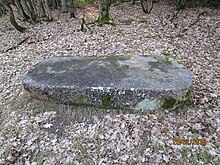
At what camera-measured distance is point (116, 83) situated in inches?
155

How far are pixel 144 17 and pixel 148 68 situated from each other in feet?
18.9

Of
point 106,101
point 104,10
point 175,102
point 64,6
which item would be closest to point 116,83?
point 106,101

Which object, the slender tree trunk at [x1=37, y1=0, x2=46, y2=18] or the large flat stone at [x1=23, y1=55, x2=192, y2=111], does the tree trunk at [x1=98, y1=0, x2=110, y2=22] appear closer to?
the slender tree trunk at [x1=37, y1=0, x2=46, y2=18]

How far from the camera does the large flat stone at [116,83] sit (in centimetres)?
380

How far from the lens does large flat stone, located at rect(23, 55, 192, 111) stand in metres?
3.80

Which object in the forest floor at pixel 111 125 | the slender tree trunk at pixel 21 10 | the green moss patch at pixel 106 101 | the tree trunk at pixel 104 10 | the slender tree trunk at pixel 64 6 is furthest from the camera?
the slender tree trunk at pixel 64 6

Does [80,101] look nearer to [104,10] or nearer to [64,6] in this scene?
[104,10]

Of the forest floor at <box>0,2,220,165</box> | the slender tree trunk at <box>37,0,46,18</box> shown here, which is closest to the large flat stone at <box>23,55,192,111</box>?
the forest floor at <box>0,2,220,165</box>

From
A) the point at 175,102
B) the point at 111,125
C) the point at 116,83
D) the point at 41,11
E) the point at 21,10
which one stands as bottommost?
the point at 111,125

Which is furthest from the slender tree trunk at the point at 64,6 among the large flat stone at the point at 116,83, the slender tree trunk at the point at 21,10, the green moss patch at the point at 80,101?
the green moss patch at the point at 80,101

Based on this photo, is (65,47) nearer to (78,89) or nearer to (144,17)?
(78,89)

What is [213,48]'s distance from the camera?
6227mm

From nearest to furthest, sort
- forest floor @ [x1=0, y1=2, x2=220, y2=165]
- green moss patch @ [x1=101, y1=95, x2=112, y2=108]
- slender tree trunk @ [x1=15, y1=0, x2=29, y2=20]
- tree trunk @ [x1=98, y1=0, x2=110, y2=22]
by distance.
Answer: forest floor @ [x1=0, y1=2, x2=220, y2=165] → green moss patch @ [x1=101, y1=95, x2=112, y2=108] → tree trunk @ [x1=98, y1=0, x2=110, y2=22] → slender tree trunk @ [x1=15, y1=0, x2=29, y2=20]

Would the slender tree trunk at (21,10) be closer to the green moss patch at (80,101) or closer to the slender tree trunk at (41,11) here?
the slender tree trunk at (41,11)
